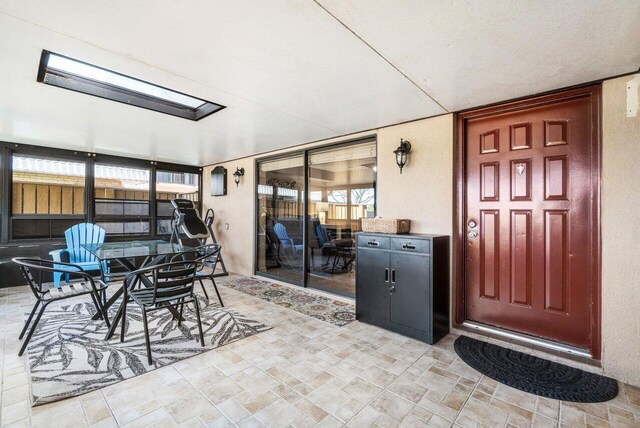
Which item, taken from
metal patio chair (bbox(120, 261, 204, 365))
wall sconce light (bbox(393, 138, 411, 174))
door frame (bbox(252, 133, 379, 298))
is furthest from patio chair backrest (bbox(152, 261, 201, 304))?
wall sconce light (bbox(393, 138, 411, 174))

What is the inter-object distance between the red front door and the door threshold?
42 mm

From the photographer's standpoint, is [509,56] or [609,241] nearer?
[509,56]

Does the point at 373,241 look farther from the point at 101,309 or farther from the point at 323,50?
the point at 101,309

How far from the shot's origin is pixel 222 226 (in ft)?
21.2

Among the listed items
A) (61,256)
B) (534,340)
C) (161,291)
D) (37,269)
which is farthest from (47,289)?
(534,340)

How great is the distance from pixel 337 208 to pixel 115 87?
2.94 m

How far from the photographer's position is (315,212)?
15.4ft

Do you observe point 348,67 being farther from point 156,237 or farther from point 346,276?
A: point 156,237

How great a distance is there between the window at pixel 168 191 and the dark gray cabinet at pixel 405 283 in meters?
4.96

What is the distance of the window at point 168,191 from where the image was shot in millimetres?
6406

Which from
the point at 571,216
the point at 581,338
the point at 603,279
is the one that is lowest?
the point at 581,338

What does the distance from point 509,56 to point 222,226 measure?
18.9ft

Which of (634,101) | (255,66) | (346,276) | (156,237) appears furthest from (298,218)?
(634,101)

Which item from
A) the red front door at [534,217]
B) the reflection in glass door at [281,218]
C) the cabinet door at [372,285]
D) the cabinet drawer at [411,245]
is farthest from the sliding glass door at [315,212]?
the red front door at [534,217]
